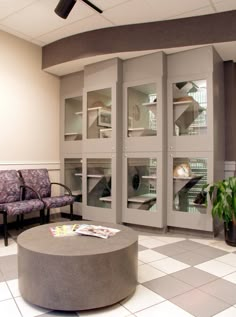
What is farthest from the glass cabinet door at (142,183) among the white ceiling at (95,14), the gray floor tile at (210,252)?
the white ceiling at (95,14)

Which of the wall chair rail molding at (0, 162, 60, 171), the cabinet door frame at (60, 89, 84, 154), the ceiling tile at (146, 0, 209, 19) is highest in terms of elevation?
the ceiling tile at (146, 0, 209, 19)

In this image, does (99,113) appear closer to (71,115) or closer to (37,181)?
(71,115)

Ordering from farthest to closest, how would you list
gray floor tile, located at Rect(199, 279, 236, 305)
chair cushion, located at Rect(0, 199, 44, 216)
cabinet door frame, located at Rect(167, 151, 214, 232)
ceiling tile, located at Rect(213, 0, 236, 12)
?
cabinet door frame, located at Rect(167, 151, 214, 232) → chair cushion, located at Rect(0, 199, 44, 216) → ceiling tile, located at Rect(213, 0, 236, 12) → gray floor tile, located at Rect(199, 279, 236, 305)

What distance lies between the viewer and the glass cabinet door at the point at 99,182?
4.13 meters

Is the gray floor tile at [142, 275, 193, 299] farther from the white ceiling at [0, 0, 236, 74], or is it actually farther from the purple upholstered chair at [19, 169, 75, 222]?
the white ceiling at [0, 0, 236, 74]

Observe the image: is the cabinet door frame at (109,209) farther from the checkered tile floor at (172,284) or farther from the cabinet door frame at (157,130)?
the checkered tile floor at (172,284)

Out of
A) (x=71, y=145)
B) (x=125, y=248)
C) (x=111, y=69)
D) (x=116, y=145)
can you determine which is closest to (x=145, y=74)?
(x=111, y=69)

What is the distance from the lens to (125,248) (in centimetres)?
191

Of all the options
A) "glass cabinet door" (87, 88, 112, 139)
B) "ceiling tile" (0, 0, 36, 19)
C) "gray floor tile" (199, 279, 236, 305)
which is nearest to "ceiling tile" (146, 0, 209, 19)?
"glass cabinet door" (87, 88, 112, 139)

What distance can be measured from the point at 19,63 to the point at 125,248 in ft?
11.3

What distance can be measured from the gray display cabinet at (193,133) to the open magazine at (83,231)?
65.6 inches

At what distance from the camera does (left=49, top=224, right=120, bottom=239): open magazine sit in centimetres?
215

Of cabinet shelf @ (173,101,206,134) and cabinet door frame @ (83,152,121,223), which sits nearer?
cabinet shelf @ (173,101,206,134)

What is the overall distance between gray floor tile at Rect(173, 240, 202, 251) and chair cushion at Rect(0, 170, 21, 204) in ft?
7.50
